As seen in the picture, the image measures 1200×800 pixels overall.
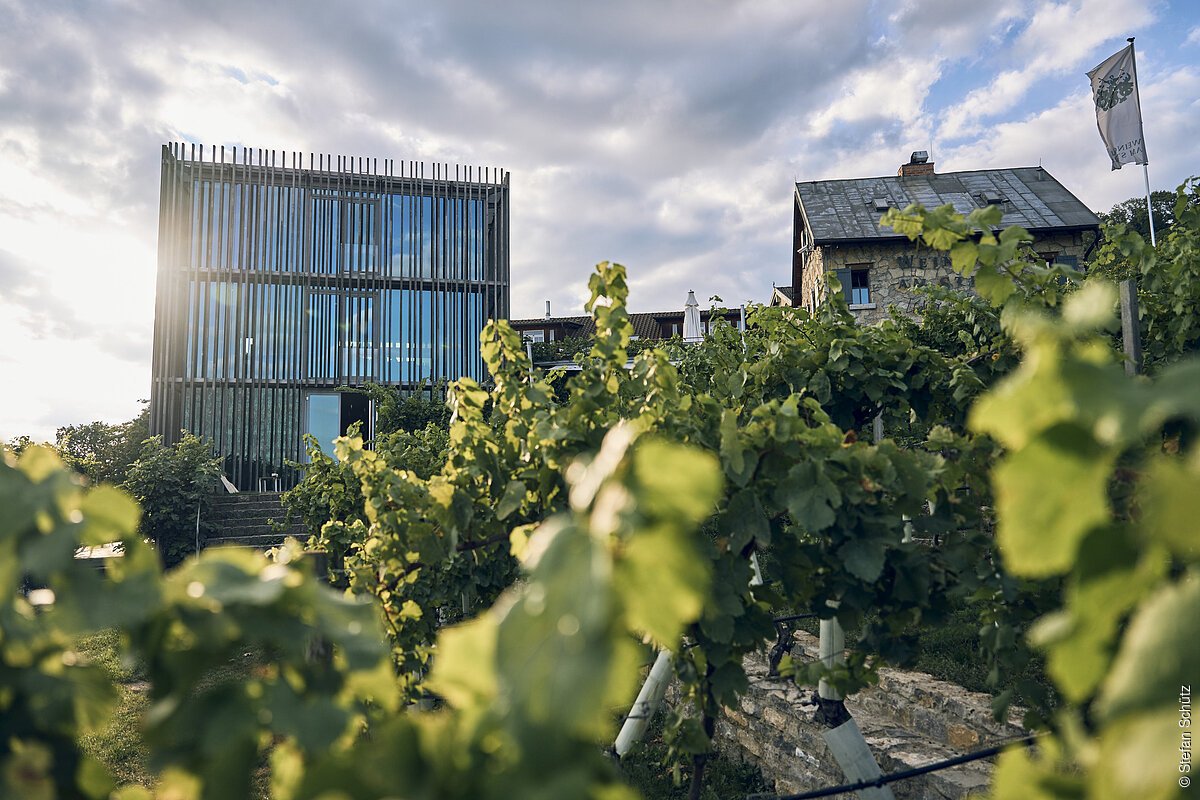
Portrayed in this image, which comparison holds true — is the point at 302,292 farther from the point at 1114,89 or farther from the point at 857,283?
the point at 1114,89

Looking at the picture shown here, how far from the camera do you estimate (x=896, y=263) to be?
15125 mm

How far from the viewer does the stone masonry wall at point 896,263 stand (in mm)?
14617

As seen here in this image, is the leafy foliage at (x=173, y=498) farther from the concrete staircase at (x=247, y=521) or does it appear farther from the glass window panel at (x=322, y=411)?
the glass window panel at (x=322, y=411)

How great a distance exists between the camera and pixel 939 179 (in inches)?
713

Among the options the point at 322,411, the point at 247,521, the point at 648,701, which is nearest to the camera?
the point at 648,701

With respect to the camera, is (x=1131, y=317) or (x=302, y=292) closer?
(x=1131, y=317)

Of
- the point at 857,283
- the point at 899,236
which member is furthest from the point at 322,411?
the point at 899,236

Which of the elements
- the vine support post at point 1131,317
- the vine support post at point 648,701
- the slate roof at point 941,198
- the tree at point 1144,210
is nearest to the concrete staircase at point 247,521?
the vine support post at point 648,701

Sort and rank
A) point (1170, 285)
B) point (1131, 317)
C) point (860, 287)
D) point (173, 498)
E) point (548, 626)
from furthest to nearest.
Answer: point (860, 287), point (173, 498), point (1170, 285), point (1131, 317), point (548, 626)

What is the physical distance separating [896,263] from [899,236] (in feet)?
1.84

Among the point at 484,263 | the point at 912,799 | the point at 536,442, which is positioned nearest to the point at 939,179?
the point at 484,263

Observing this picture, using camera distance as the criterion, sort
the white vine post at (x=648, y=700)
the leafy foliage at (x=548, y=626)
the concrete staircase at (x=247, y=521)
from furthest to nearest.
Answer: the concrete staircase at (x=247, y=521) → the white vine post at (x=648, y=700) → the leafy foliage at (x=548, y=626)

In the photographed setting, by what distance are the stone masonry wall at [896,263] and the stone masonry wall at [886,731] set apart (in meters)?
10.5

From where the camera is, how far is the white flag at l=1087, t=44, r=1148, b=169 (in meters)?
14.9
